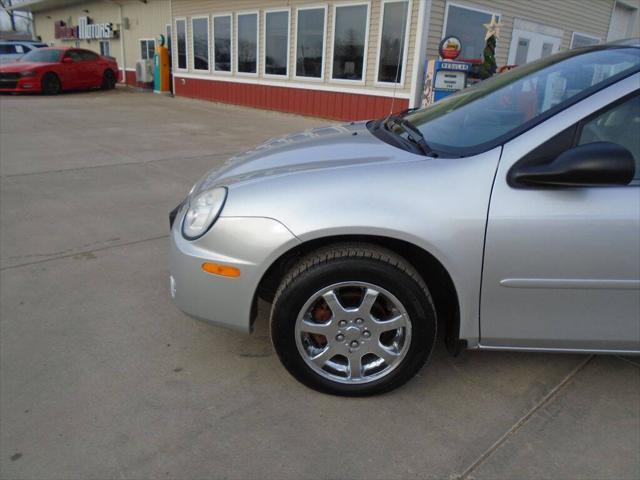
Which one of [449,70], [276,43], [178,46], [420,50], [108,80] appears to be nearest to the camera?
[449,70]

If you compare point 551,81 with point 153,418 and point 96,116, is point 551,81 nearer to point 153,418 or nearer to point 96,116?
point 153,418

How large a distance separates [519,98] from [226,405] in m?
2.15

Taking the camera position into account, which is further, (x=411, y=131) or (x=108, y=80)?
(x=108, y=80)

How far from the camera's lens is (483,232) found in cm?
212

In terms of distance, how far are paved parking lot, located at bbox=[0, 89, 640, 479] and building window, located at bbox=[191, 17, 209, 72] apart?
13.9 m

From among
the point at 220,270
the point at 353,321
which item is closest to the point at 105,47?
the point at 220,270

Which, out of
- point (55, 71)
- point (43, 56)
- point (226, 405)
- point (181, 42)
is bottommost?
point (226, 405)

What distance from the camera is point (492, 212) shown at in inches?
83.2

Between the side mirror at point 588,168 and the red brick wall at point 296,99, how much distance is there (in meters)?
9.02

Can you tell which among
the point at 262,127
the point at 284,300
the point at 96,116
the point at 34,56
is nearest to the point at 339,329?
the point at 284,300

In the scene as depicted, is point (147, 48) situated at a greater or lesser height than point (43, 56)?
greater

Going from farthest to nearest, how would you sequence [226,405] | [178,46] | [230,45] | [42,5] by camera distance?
[42,5] < [178,46] < [230,45] < [226,405]

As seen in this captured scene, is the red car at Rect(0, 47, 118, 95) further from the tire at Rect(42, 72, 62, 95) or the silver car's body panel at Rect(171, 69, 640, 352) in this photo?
the silver car's body panel at Rect(171, 69, 640, 352)

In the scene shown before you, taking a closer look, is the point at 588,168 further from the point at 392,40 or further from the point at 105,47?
the point at 105,47
